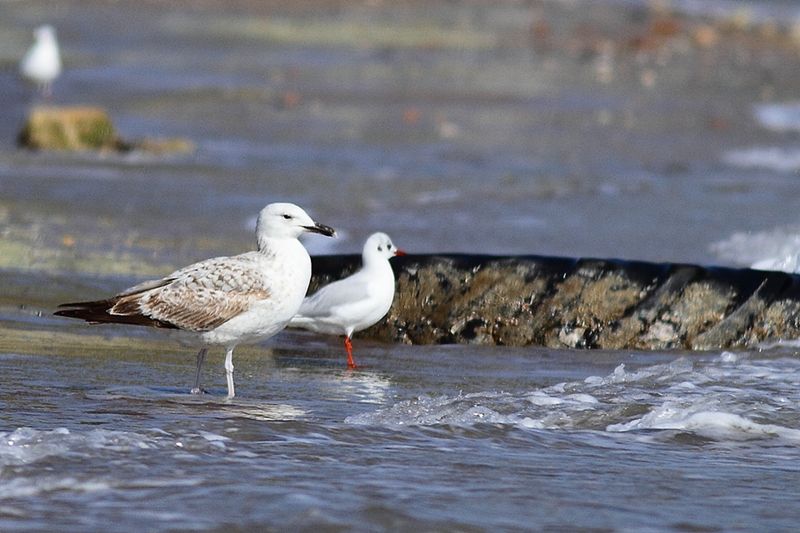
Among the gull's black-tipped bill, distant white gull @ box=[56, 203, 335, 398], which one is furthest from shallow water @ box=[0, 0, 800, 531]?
the gull's black-tipped bill

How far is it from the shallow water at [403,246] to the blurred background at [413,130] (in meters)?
0.07

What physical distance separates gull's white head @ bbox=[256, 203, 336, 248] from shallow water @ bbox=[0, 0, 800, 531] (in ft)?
2.22

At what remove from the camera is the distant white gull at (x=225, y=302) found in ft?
21.2

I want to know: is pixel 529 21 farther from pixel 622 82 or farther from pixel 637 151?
pixel 637 151

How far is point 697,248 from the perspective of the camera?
34.6 feet

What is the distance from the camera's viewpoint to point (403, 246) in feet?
35.7

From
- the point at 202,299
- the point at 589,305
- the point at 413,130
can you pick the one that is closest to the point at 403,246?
the point at 589,305

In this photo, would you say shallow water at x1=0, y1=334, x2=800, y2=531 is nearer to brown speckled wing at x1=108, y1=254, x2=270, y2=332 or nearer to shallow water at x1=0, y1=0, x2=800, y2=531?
shallow water at x1=0, y1=0, x2=800, y2=531

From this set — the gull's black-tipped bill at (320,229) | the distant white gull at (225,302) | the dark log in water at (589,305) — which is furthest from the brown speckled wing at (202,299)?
the dark log in water at (589,305)

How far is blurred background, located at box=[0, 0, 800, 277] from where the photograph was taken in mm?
11328

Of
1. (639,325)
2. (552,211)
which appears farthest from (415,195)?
(639,325)

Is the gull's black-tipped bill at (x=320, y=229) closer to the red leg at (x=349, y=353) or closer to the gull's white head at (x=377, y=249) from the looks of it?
the red leg at (x=349, y=353)

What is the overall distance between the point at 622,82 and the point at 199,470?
1885 cm

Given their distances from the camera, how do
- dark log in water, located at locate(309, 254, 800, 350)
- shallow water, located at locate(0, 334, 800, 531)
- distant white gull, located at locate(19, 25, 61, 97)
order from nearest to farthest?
shallow water, located at locate(0, 334, 800, 531), dark log in water, located at locate(309, 254, 800, 350), distant white gull, located at locate(19, 25, 61, 97)
